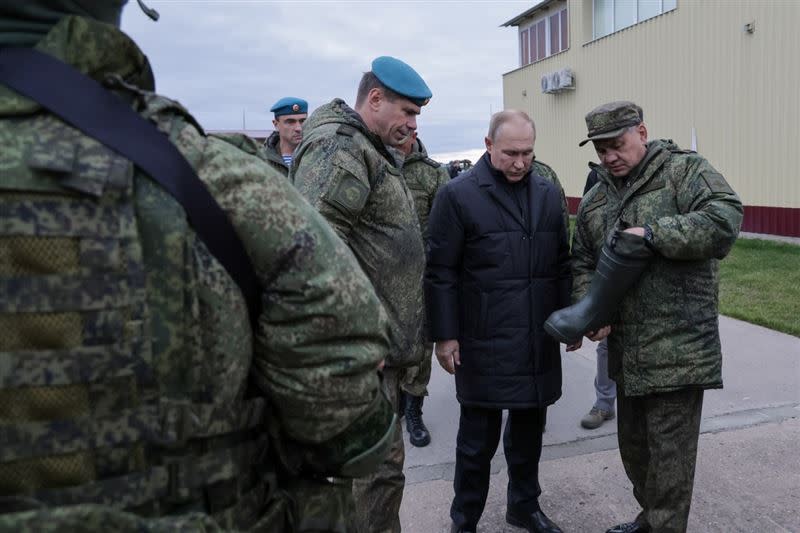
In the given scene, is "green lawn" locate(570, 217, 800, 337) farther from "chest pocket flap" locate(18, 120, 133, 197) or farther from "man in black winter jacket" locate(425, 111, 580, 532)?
"chest pocket flap" locate(18, 120, 133, 197)

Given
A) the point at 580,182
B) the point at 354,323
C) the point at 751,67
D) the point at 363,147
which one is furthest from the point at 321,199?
the point at 580,182

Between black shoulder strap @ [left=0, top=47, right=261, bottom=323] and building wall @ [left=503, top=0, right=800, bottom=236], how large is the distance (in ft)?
41.2

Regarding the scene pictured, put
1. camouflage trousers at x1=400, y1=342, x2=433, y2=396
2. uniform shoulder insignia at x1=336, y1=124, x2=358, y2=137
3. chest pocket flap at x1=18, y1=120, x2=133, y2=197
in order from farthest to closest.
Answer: camouflage trousers at x1=400, y1=342, x2=433, y2=396, uniform shoulder insignia at x1=336, y1=124, x2=358, y2=137, chest pocket flap at x1=18, y1=120, x2=133, y2=197

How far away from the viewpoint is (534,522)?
129 inches

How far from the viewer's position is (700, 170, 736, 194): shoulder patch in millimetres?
2881

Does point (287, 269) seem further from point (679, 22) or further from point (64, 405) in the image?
point (679, 22)

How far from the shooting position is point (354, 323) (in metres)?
1.34

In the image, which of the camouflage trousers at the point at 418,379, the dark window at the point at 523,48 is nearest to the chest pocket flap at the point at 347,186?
the camouflage trousers at the point at 418,379

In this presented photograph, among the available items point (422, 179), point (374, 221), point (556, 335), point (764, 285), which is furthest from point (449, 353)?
point (764, 285)

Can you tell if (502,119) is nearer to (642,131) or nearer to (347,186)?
(642,131)

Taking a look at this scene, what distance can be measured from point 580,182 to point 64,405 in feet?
62.0

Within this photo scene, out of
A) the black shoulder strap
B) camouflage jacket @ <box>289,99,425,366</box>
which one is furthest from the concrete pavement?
the black shoulder strap

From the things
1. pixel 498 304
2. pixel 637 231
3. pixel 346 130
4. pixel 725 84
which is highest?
pixel 725 84

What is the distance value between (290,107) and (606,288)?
354 cm
